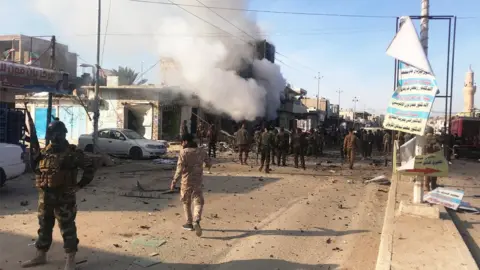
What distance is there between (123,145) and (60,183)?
43.8ft

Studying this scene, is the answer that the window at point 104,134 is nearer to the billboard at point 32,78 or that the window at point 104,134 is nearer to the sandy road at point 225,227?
the billboard at point 32,78

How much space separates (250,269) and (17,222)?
3807 mm

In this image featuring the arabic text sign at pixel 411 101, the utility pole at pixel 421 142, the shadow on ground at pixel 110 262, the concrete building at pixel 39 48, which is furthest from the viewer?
the concrete building at pixel 39 48

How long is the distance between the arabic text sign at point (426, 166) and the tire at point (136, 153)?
12.3 metres

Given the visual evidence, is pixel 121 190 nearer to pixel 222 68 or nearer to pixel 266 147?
pixel 266 147

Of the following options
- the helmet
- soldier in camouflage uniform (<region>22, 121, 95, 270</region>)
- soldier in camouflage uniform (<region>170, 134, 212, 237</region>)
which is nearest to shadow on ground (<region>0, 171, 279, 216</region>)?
soldier in camouflage uniform (<region>170, 134, 212, 237</region>)

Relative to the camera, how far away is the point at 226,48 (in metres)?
28.2

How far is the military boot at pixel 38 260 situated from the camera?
430 cm

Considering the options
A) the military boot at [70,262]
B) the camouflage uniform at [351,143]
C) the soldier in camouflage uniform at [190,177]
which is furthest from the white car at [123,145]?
the military boot at [70,262]

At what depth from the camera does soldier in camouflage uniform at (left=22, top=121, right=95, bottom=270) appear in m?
4.14

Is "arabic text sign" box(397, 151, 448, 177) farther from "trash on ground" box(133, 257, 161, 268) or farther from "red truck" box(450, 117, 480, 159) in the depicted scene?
"red truck" box(450, 117, 480, 159)

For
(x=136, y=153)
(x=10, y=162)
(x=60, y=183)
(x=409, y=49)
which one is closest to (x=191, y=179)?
(x=60, y=183)

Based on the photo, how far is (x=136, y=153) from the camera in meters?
17.0

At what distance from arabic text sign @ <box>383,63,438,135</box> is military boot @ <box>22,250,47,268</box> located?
5093 mm
